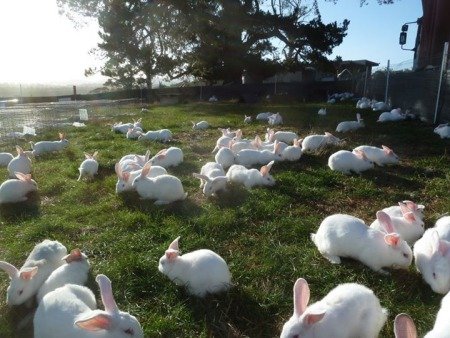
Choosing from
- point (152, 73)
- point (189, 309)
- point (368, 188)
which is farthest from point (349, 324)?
point (152, 73)

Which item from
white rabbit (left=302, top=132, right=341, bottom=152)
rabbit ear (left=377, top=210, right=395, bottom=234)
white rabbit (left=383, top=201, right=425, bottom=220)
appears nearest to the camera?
rabbit ear (left=377, top=210, right=395, bottom=234)

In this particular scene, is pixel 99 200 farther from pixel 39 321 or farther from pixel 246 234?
pixel 39 321

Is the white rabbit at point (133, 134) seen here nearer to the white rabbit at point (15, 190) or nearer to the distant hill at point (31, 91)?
the white rabbit at point (15, 190)

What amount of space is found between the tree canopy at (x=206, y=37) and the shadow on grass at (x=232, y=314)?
58.5 ft

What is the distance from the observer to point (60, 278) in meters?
2.99

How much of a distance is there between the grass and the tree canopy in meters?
14.0

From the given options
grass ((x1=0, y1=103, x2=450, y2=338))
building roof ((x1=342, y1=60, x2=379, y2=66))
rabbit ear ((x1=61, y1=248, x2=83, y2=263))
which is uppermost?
building roof ((x1=342, y1=60, x2=379, y2=66))

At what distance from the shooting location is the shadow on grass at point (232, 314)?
8.63ft

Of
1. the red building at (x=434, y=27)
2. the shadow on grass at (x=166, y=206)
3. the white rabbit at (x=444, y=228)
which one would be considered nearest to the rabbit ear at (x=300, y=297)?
the white rabbit at (x=444, y=228)

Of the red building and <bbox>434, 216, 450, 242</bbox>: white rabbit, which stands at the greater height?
the red building

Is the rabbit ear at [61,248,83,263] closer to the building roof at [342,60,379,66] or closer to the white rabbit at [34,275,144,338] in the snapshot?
the white rabbit at [34,275,144,338]

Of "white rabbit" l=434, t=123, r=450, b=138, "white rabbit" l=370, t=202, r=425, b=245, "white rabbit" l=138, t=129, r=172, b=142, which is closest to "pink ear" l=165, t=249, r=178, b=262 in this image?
"white rabbit" l=370, t=202, r=425, b=245

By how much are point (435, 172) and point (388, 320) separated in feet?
12.3

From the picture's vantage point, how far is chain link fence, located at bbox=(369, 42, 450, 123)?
377 inches
